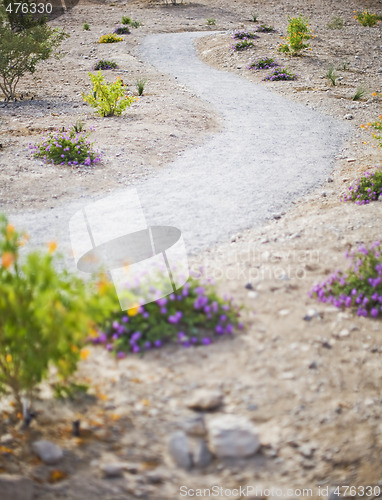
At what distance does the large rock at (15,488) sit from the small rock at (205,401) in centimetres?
108

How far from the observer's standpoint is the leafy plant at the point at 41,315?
248 centimetres

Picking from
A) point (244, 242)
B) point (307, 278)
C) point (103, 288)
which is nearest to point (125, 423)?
point (103, 288)

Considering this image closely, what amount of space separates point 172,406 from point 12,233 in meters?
1.54

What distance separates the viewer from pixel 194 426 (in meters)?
2.90

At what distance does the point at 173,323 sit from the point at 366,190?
4126 millimetres

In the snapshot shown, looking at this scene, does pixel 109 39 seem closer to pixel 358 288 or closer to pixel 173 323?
pixel 358 288

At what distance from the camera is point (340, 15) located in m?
24.0

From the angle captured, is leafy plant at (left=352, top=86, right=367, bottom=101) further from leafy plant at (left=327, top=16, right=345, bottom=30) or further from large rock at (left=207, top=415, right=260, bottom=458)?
large rock at (left=207, top=415, right=260, bottom=458)

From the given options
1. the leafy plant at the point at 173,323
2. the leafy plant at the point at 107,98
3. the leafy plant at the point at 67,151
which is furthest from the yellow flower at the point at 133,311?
the leafy plant at the point at 107,98

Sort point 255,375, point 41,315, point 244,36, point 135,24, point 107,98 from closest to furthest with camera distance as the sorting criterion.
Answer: point 41,315
point 255,375
point 107,98
point 244,36
point 135,24

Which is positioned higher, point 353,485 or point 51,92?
point 51,92

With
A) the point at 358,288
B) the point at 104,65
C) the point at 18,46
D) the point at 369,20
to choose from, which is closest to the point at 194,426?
the point at 358,288

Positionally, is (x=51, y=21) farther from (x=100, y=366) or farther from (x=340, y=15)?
(x=100, y=366)

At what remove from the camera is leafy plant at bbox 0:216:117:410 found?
8.14ft
